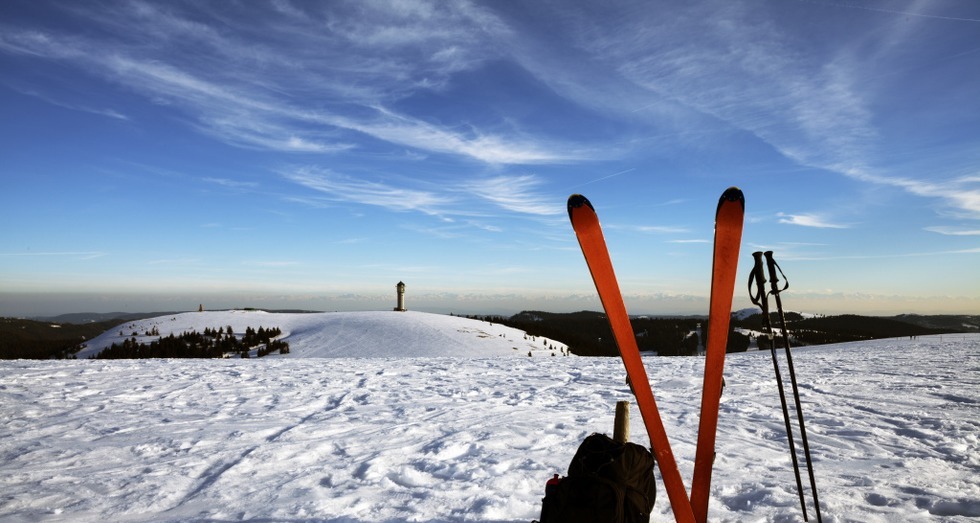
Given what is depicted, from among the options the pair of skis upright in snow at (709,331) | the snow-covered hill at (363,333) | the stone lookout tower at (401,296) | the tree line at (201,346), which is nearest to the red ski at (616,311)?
the pair of skis upright in snow at (709,331)

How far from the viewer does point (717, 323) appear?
3.73m

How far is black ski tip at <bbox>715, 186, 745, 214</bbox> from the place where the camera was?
12.5 feet

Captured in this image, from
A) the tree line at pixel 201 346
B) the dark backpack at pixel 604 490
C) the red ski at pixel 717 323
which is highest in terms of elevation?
the red ski at pixel 717 323

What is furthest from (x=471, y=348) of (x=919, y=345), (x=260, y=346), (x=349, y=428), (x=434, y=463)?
(x=919, y=345)

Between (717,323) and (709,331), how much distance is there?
9cm

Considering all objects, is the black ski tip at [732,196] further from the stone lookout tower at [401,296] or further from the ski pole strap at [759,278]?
the stone lookout tower at [401,296]

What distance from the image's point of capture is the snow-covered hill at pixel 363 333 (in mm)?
16859

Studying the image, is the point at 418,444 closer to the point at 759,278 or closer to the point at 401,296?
the point at 759,278

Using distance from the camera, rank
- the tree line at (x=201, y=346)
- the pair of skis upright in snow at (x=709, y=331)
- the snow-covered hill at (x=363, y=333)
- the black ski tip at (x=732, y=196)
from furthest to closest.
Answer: the snow-covered hill at (x=363, y=333) < the tree line at (x=201, y=346) < the black ski tip at (x=732, y=196) < the pair of skis upright in snow at (x=709, y=331)

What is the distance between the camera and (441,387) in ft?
30.4

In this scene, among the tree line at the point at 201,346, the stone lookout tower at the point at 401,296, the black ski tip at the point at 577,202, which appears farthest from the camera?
the stone lookout tower at the point at 401,296

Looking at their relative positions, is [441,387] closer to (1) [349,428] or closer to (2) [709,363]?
(1) [349,428]

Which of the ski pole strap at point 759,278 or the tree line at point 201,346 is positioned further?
the tree line at point 201,346

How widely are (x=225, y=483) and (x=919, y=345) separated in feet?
71.3
